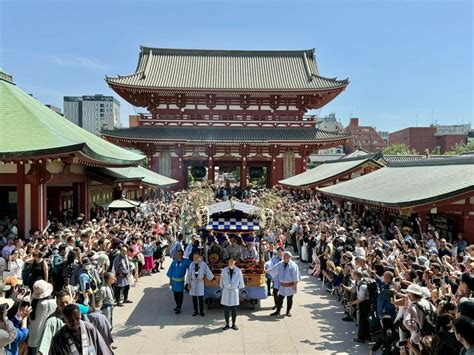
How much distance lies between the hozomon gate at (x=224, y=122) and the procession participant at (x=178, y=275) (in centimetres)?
2505

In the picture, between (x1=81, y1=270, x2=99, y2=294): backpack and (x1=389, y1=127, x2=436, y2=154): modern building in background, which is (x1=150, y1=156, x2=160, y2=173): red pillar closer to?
(x1=81, y1=270, x2=99, y2=294): backpack

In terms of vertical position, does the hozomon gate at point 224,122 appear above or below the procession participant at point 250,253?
above

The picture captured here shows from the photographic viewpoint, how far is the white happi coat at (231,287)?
9164 mm

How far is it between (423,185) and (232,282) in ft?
29.3

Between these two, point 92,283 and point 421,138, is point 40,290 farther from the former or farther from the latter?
point 421,138

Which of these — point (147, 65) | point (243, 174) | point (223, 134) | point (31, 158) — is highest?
point (147, 65)

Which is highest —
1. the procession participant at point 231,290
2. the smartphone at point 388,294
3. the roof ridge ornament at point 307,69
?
the roof ridge ornament at point 307,69

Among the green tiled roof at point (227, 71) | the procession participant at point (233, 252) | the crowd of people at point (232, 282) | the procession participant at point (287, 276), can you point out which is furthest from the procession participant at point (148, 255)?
the green tiled roof at point (227, 71)

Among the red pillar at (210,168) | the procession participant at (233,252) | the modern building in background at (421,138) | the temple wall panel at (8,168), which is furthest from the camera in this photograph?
the modern building in background at (421,138)

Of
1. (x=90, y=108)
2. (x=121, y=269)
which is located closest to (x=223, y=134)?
(x=121, y=269)

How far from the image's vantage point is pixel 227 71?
138 ft

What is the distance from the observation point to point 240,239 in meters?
11.9

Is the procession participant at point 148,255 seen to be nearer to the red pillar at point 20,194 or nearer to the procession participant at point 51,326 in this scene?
the red pillar at point 20,194

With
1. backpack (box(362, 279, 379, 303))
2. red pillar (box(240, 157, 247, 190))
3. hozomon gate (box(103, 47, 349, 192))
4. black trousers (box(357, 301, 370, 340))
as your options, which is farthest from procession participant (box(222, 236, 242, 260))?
red pillar (box(240, 157, 247, 190))
